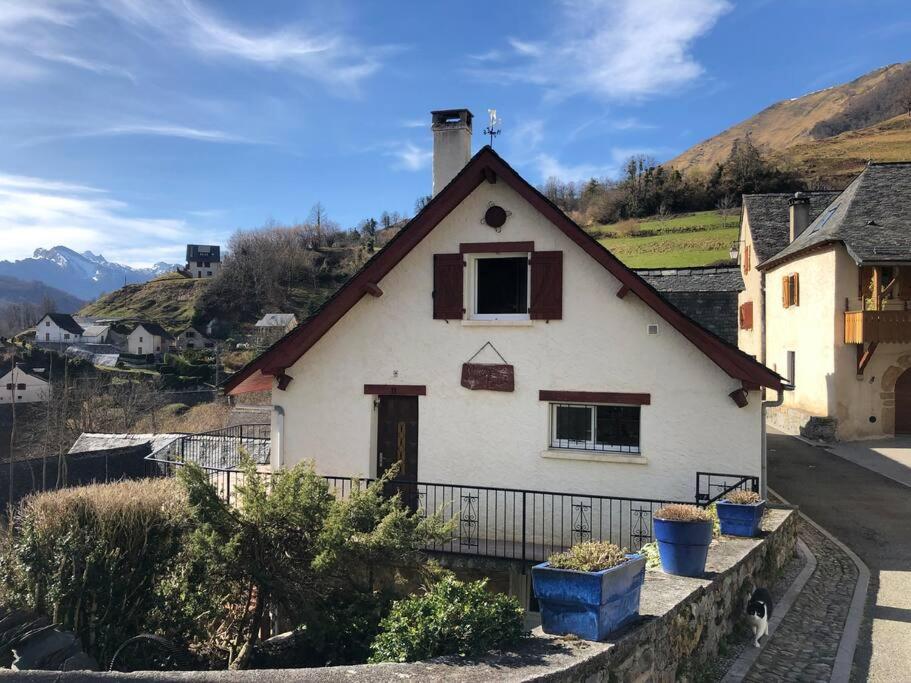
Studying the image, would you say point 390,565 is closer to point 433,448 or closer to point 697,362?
point 433,448

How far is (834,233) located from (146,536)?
22010 mm

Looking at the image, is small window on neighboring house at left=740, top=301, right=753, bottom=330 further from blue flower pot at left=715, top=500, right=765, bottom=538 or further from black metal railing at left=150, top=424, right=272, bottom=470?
blue flower pot at left=715, top=500, right=765, bottom=538

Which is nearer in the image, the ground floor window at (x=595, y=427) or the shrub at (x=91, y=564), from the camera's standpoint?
the shrub at (x=91, y=564)

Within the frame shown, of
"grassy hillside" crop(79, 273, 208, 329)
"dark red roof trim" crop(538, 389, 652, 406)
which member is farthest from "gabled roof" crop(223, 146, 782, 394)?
"grassy hillside" crop(79, 273, 208, 329)

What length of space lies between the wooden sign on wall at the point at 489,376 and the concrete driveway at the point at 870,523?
19.5 feet

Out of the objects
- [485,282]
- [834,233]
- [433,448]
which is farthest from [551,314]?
[834,233]

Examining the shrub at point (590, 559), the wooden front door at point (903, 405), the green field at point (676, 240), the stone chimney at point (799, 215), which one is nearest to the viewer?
the shrub at point (590, 559)

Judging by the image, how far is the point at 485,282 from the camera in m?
12.0

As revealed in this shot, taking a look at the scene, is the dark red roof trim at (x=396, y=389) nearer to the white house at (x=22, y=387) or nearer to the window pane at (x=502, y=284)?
the window pane at (x=502, y=284)

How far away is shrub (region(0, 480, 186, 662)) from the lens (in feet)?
22.0

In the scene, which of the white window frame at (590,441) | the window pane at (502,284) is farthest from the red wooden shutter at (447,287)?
the white window frame at (590,441)

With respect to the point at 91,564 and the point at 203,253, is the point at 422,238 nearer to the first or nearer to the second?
the point at 91,564

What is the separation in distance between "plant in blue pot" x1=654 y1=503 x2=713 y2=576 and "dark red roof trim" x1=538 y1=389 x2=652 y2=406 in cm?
436

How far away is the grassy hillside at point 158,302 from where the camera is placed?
11744 cm
